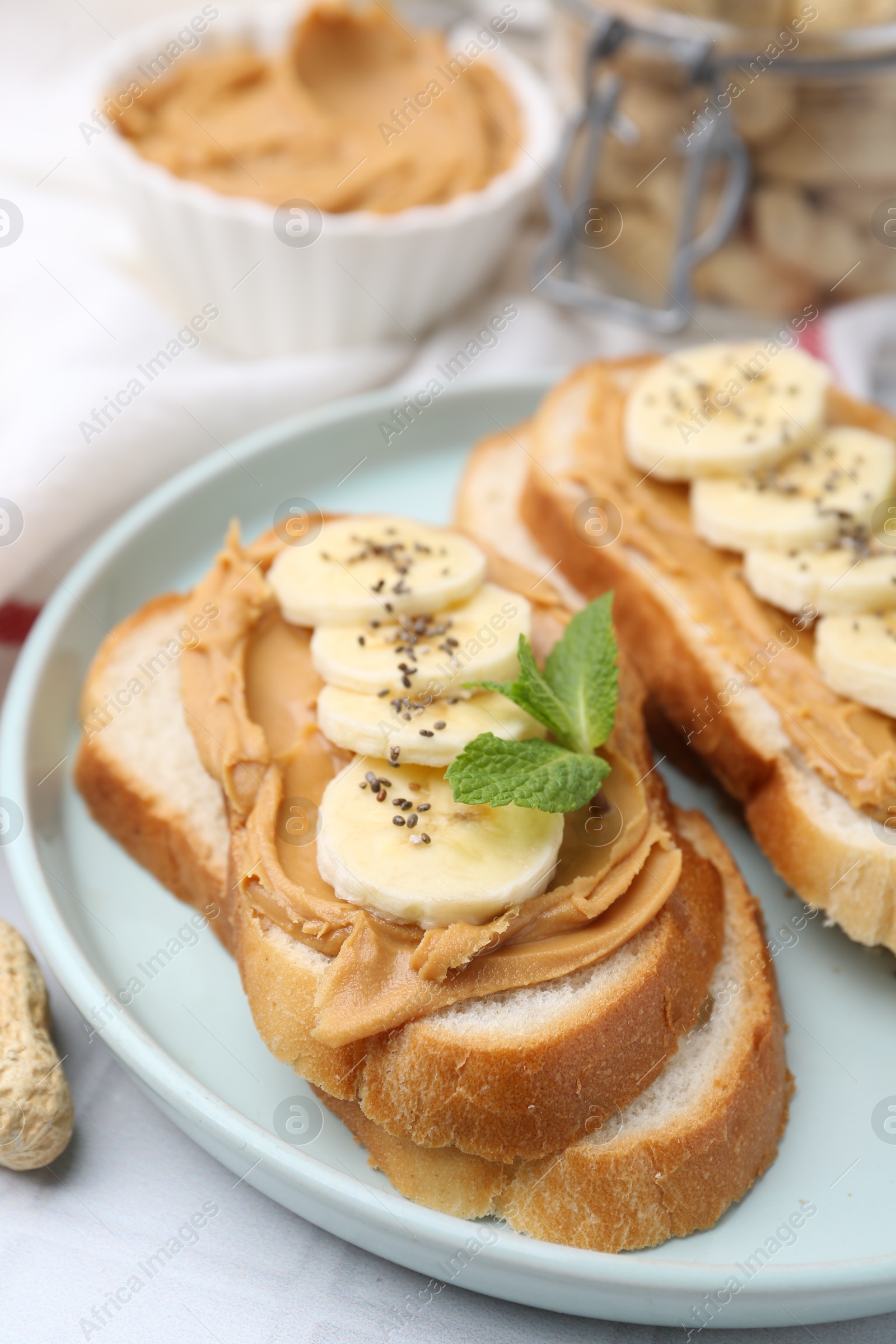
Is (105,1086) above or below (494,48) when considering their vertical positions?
below

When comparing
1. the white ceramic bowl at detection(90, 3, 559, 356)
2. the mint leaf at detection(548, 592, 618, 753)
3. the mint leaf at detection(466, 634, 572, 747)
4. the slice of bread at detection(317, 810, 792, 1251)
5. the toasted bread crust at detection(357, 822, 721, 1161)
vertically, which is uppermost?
the white ceramic bowl at detection(90, 3, 559, 356)

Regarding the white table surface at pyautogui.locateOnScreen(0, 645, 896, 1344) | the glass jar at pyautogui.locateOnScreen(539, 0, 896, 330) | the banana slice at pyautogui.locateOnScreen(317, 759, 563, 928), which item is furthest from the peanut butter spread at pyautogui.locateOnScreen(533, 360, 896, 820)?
the white table surface at pyautogui.locateOnScreen(0, 645, 896, 1344)

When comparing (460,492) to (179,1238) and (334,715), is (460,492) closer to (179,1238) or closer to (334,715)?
(334,715)

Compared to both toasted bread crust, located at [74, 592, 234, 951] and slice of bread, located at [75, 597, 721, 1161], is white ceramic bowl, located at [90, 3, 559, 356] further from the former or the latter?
slice of bread, located at [75, 597, 721, 1161]

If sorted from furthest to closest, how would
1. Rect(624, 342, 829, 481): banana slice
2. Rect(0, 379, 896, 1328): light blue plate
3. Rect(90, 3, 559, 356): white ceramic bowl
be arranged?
Rect(90, 3, 559, 356): white ceramic bowl → Rect(624, 342, 829, 481): banana slice → Rect(0, 379, 896, 1328): light blue plate

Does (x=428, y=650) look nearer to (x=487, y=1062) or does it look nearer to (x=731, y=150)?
(x=487, y=1062)

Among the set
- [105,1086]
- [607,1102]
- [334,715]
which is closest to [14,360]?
[334,715]
